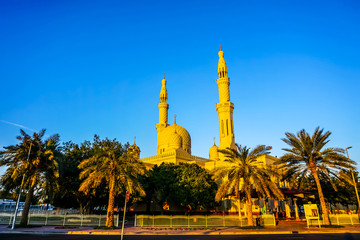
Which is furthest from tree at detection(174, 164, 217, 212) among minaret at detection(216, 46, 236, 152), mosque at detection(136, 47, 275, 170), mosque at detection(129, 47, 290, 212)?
minaret at detection(216, 46, 236, 152)

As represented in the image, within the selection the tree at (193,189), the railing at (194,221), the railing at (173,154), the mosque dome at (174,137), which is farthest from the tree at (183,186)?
the mosque dome at (174,137)

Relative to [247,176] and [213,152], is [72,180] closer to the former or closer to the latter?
[247,176]

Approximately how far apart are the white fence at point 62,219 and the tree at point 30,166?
3067 millimetres

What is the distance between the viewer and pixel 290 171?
2569 cm

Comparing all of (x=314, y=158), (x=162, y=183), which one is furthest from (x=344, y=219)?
(x=162, y=183)

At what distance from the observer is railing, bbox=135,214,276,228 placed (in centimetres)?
2450

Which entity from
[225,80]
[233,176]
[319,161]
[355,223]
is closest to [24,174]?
[233,176]

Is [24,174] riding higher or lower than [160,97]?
lower

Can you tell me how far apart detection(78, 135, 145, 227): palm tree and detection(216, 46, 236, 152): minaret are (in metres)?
24.3

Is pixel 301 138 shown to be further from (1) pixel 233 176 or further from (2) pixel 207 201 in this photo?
(2) pixel 207 201

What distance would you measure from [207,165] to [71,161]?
2621cm

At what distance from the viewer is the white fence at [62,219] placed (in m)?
25.5

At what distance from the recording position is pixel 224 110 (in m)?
48.0

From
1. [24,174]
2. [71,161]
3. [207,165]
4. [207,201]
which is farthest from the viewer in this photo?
[207,165]
